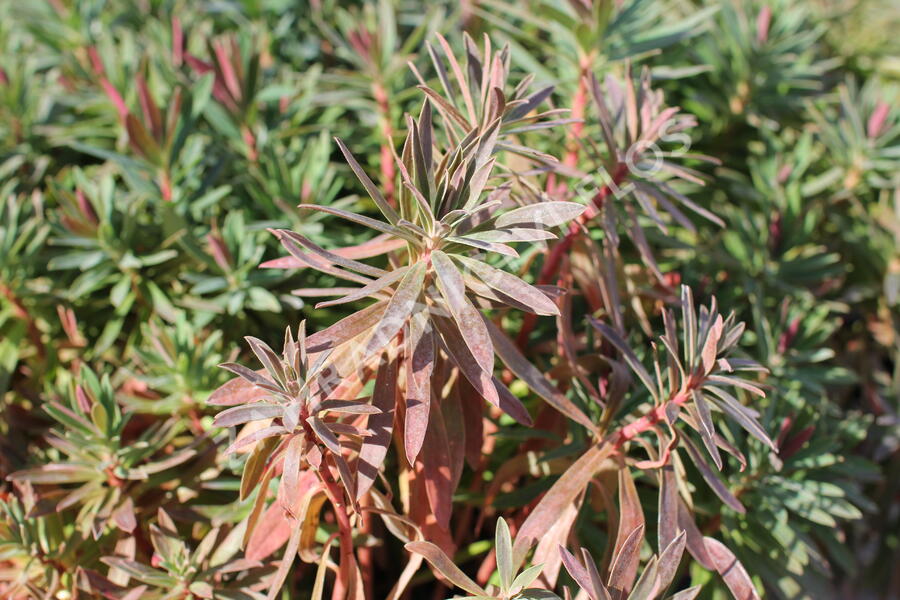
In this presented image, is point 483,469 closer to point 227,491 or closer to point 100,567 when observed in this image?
point 227,491

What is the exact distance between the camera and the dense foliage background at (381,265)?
3.39ft

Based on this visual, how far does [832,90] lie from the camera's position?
200cm

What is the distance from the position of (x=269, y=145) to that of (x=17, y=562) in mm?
753

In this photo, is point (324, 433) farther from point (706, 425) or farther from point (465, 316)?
point (706, 425)

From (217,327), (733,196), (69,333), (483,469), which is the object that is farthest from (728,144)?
(69,333)

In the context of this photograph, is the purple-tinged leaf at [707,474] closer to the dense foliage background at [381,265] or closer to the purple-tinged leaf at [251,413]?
the dense foliage background at [381,265]

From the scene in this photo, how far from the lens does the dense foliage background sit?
1.03 meters

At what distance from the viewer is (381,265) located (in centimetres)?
125

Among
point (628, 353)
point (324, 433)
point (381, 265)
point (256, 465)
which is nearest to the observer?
point (324, 433)

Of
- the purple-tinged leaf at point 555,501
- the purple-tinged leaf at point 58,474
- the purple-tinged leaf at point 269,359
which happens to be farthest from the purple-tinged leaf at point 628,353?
the purple-tinged leaf at point 58,474

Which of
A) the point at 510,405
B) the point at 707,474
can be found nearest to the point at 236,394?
the point at 510,405

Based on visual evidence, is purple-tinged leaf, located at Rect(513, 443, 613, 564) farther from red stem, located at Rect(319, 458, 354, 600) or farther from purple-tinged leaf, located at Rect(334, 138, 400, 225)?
purple-tinged leaf, located at Rect(334, 138, 400, 225)

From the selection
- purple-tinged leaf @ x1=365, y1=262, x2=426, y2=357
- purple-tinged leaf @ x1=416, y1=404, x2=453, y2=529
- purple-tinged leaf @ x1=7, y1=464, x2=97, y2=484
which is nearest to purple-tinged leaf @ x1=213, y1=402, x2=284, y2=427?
purple-tinged leaf @ x1=365, y1=262, x2=426, y2=357

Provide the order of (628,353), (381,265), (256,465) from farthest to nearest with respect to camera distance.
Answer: (381,265) → (628,353) → (256,465)
